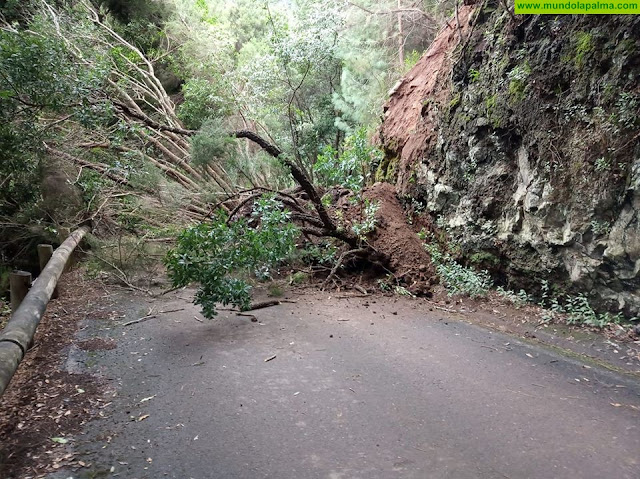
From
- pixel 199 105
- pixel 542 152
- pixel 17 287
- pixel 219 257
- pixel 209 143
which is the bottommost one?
pixel 17 287

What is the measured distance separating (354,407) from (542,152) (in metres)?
4.60

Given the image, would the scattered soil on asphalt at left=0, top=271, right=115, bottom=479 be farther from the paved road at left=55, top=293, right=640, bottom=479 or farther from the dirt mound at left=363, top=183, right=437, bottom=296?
the dirt mound at left=363, top=183, right=437, bottom=296

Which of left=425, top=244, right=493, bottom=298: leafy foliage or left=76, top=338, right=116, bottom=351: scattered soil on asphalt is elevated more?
left=425, top=244, right=493, bottom=298: leafy foliage

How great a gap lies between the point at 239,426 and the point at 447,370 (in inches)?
89.7

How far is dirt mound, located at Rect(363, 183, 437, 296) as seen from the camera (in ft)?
25.2

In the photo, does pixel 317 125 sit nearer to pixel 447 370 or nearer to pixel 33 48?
pixel 33 48

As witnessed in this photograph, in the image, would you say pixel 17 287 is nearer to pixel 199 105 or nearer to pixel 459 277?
pixel 459 277

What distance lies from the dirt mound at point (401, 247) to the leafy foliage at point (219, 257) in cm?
271

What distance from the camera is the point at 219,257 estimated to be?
5.66 meters

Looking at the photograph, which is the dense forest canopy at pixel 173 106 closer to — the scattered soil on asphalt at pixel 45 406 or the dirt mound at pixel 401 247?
the dirt mound at pixel 401 247

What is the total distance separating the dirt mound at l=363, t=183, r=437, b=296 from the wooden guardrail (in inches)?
214

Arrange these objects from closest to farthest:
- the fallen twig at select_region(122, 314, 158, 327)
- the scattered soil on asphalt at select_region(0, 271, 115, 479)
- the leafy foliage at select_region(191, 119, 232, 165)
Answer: the scattered soil on asphalt at select_region(0, 271, 115, 479), the fallen twig at select_region(122, 314, 158, 327), the leafy foliage at select_region(191, 119, 232, 165)

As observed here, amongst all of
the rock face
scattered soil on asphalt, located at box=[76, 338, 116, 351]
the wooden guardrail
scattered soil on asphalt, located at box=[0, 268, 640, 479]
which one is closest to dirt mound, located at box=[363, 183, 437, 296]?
scattered soil on asphalt, located at box=[0, 268, 640, 479]

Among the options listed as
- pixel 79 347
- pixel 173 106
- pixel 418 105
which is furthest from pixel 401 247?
pixel 173 106
